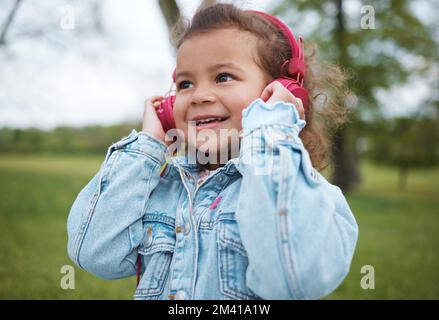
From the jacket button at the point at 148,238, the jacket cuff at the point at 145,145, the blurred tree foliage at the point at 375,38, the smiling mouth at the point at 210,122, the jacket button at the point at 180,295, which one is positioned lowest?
the jacket button at the point at 180,295

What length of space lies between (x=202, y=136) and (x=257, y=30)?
472 millimetres

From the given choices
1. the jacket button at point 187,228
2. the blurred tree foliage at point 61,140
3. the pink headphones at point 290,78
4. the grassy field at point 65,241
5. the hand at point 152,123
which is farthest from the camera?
the blurred tree foliage at point 61,140

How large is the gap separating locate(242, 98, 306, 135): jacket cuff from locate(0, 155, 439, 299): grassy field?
270 centimetres

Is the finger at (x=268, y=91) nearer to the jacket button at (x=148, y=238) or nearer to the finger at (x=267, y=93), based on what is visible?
the finger at (x=267, y=93)

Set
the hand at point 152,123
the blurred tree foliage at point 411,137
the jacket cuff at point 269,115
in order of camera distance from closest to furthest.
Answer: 1. the jacket cuff at point 269,115
2. the hand at point 152,123
3. the blurred tree foliage at point 411,137

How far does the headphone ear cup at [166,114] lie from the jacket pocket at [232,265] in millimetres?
580

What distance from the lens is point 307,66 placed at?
199 centimetres

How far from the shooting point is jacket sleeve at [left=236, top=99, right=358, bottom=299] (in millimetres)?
1184

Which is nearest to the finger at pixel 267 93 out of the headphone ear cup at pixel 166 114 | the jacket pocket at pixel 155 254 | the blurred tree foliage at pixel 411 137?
the headphone ear cup at pixel 166 114

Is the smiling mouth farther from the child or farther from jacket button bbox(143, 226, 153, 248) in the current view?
jacket button bbox(143, 226, 153, 248)

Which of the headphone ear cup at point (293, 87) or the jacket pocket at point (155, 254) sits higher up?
the headphone ear cup at point (293, 87)

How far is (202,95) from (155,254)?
60cm

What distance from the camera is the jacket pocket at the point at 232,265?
1.35m

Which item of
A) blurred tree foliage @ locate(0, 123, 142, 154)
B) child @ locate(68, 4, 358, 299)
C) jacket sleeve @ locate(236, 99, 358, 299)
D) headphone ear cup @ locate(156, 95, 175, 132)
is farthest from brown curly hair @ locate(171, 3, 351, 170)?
blurred tree foliage @ locate(0, 123, 142, 154)
